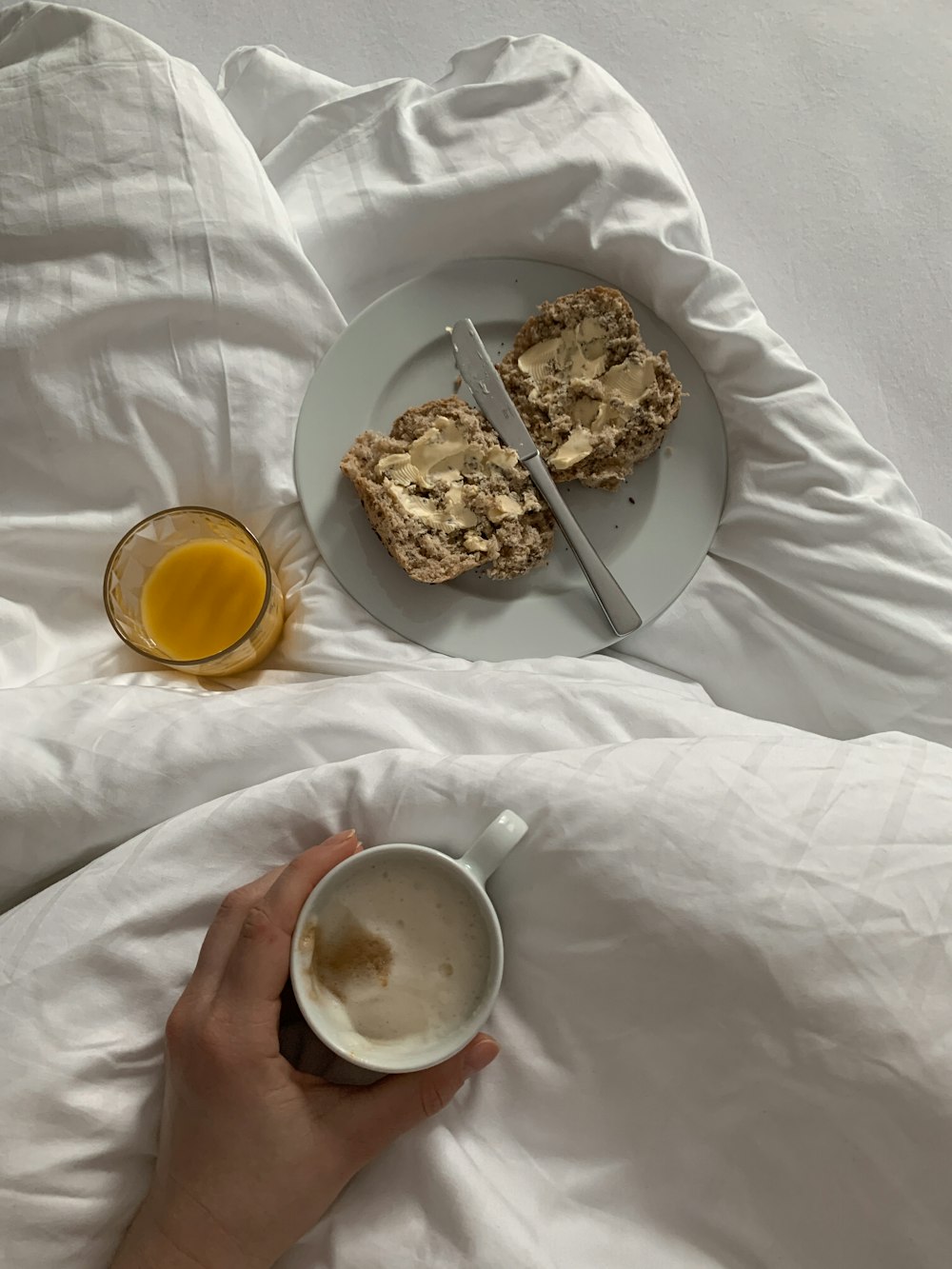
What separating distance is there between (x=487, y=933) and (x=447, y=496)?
0.47 m

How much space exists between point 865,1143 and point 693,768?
318 millimetres

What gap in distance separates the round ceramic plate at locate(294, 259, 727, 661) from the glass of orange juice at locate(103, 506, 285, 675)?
9 centimetres

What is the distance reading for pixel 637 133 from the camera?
102 centimetres

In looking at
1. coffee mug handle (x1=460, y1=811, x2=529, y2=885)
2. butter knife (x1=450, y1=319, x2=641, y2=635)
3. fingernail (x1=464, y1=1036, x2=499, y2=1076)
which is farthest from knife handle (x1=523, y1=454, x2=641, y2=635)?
fingernail (x1=464, y1=1036, x2=499, y2=1076)

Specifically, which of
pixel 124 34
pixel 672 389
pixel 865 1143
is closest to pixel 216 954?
pixel 865 1143

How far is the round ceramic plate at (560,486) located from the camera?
966mm

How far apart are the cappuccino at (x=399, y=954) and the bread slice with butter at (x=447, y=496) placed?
0.34 m

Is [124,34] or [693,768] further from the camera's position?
[124,34]

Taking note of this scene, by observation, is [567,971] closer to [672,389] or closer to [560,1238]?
[560,1238]

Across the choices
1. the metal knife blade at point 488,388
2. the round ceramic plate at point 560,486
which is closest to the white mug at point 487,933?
the round ceramic plate at point 560,486

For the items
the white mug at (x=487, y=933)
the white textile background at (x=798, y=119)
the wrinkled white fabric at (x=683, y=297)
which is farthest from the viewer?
the white textile background at (x=798, y=119)

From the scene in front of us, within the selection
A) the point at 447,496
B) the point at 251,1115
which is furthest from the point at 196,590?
the point at 251,1115

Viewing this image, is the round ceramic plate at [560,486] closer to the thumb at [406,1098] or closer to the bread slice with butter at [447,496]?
the bread slice with butter at [447,496]

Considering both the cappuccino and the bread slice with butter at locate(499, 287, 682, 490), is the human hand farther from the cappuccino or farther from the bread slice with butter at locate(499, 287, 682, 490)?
the bread slice with butter at locate(499, 287, 682, 490)
